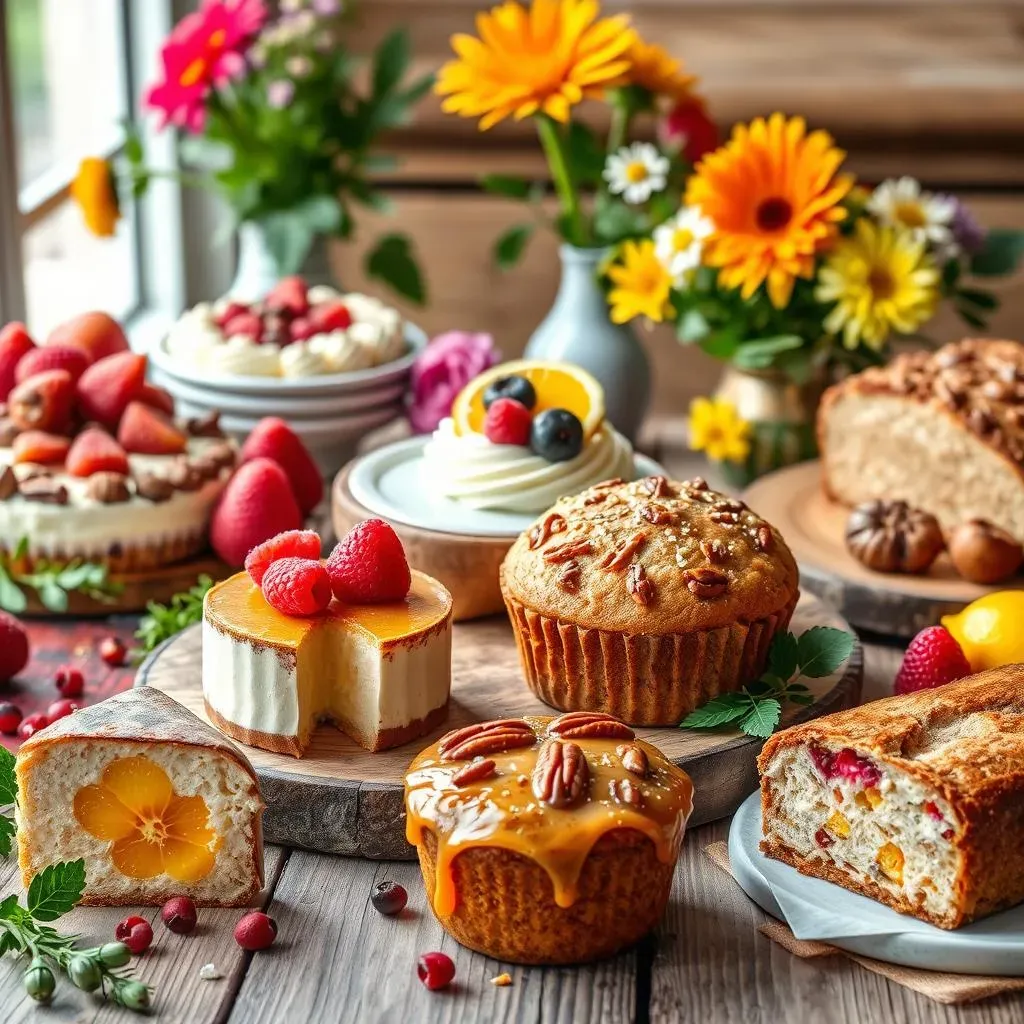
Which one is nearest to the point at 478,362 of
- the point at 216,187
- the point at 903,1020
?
the point at 216,187

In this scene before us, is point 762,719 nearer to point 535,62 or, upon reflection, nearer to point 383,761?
point 383,761

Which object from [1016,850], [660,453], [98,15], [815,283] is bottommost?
[660,453]

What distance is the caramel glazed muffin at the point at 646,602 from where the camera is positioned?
7.42 feet

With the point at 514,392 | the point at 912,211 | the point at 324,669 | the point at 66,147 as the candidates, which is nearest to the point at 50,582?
the point at 324,669

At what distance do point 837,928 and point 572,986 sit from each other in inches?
12.8

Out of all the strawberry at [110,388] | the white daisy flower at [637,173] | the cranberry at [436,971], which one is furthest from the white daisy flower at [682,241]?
the cranberry at [436,971]

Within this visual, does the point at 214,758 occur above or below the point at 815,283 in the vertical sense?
below

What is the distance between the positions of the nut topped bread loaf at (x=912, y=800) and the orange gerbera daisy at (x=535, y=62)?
1.56m

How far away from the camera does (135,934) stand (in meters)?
1.90

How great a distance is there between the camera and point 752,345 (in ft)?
→ 10.8

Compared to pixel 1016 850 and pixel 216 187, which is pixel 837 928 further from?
pixel 216 187

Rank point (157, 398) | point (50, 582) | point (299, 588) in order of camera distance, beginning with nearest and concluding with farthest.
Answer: point (299, 588) < point (50, 582) < point (157, 398)

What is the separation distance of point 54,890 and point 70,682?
72 cm

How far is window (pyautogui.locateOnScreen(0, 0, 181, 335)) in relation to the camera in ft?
11.2
